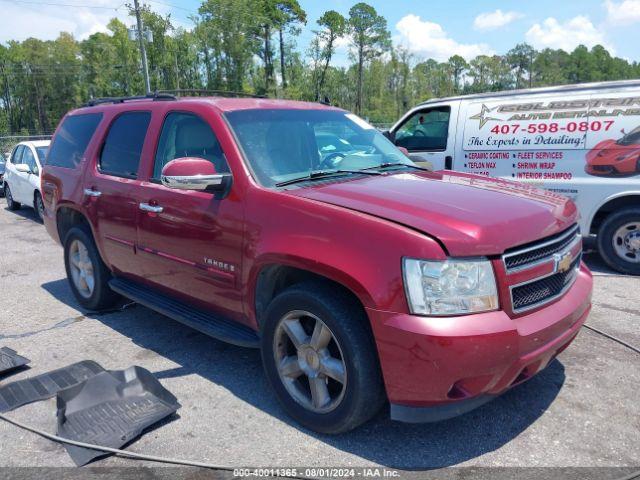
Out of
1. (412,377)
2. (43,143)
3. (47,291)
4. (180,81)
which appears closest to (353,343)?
(412,377)

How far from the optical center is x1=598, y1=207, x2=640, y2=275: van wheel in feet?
20.6

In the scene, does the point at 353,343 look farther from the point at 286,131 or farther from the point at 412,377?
the point at 286,131

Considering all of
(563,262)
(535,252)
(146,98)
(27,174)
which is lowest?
(563,262)

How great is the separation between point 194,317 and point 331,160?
1531mm

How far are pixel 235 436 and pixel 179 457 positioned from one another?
35 cm

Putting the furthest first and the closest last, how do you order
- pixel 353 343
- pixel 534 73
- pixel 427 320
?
pixel 534 73 → pixel 353 343 → pixel 427 320

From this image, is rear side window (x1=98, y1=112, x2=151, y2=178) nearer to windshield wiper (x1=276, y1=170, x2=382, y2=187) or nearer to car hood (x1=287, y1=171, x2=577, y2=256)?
windshield wiper (x1=276, y1=170, x2=382, y2=187)

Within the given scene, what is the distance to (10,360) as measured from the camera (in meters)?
4.11

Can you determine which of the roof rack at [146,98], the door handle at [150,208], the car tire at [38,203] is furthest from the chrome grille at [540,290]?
the car tire at [38,203]

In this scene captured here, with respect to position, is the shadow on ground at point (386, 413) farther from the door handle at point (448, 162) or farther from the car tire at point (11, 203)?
the car tire at point (11, 203)

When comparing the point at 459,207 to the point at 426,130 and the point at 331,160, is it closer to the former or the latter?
the point at 331,160

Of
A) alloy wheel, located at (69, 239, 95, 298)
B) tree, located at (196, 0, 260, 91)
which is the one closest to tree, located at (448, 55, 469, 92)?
tree, located at (196, 0, 260, 91)

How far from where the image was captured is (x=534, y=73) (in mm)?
103000

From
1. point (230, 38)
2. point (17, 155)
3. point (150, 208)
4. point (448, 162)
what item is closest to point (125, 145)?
point (150, 208)
